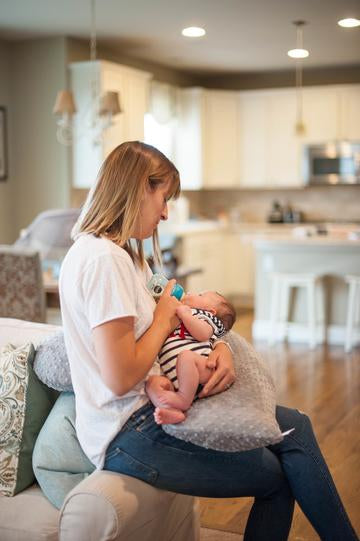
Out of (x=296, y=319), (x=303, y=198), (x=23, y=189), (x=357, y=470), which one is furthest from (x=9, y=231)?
(x=357, y=470)

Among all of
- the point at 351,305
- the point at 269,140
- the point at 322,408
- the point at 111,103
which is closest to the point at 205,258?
the point at 269,140

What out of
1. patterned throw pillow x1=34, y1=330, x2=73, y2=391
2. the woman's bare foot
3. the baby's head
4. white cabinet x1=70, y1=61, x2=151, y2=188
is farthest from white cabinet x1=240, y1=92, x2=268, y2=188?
the woman's bare foot

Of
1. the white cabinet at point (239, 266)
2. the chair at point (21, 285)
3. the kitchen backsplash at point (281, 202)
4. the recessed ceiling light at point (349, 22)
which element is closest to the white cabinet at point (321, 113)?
the kitchen backsplash at point (281, 202)

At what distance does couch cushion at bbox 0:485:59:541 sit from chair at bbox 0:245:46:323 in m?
2.21

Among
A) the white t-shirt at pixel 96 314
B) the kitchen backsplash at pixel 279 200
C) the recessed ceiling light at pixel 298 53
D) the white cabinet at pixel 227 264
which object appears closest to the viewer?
the white t-shirt at pixel 96 314

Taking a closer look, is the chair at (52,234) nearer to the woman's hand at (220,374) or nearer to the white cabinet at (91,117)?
the white cabinet at (91,117)

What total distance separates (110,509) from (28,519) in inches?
12.6

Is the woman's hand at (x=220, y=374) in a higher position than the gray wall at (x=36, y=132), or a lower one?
lower

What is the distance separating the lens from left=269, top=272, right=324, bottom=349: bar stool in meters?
6.28

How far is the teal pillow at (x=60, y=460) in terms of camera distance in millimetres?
2033

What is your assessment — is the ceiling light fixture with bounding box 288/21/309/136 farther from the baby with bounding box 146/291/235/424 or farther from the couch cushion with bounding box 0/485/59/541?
the couch cushion with bounding box 0/485/59/541

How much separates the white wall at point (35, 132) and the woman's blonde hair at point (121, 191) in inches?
201

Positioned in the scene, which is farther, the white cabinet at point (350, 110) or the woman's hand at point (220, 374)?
the white cabinet at point (350, 110)

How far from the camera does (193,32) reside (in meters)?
6.50
